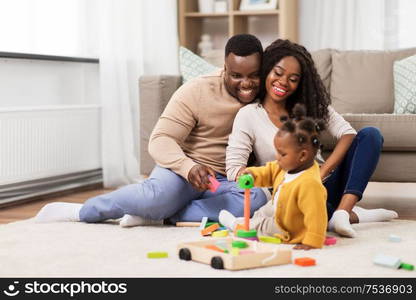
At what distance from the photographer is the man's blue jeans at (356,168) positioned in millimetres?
2471

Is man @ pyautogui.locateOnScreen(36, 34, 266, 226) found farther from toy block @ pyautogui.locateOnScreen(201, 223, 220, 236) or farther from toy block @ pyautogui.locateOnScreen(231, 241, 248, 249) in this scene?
toy block @ pyautogui.locateOnScreen(231, 241, 248, 249)

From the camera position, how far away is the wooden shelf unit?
4246 mm

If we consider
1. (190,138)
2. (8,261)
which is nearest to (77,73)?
(190,138)

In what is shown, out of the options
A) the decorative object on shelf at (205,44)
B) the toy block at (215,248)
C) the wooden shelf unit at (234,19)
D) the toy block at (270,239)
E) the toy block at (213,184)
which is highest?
the wooden shelf unit at (234,19)

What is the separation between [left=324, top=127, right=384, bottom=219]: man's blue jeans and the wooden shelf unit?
1827mm

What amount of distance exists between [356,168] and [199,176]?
0.54 metres

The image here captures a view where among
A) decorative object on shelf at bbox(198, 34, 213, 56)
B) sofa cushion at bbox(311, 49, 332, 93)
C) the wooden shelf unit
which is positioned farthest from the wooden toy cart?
decorative object on shelf at bbox(198, 34, 213, 56)

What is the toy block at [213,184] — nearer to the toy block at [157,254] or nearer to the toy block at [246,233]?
the toy block at [246,233]

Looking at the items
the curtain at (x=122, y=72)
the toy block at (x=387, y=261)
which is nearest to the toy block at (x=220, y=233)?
the toy block at (x=387, y=261)

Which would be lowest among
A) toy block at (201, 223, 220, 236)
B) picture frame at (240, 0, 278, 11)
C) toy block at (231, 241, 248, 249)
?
toy block at (201, 223, 220, 236)

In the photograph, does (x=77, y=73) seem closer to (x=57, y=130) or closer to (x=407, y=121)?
(x=57, y=130)

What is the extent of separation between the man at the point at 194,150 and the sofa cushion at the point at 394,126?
2.04ft

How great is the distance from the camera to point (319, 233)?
2.05 metres

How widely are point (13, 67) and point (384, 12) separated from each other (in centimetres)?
211
